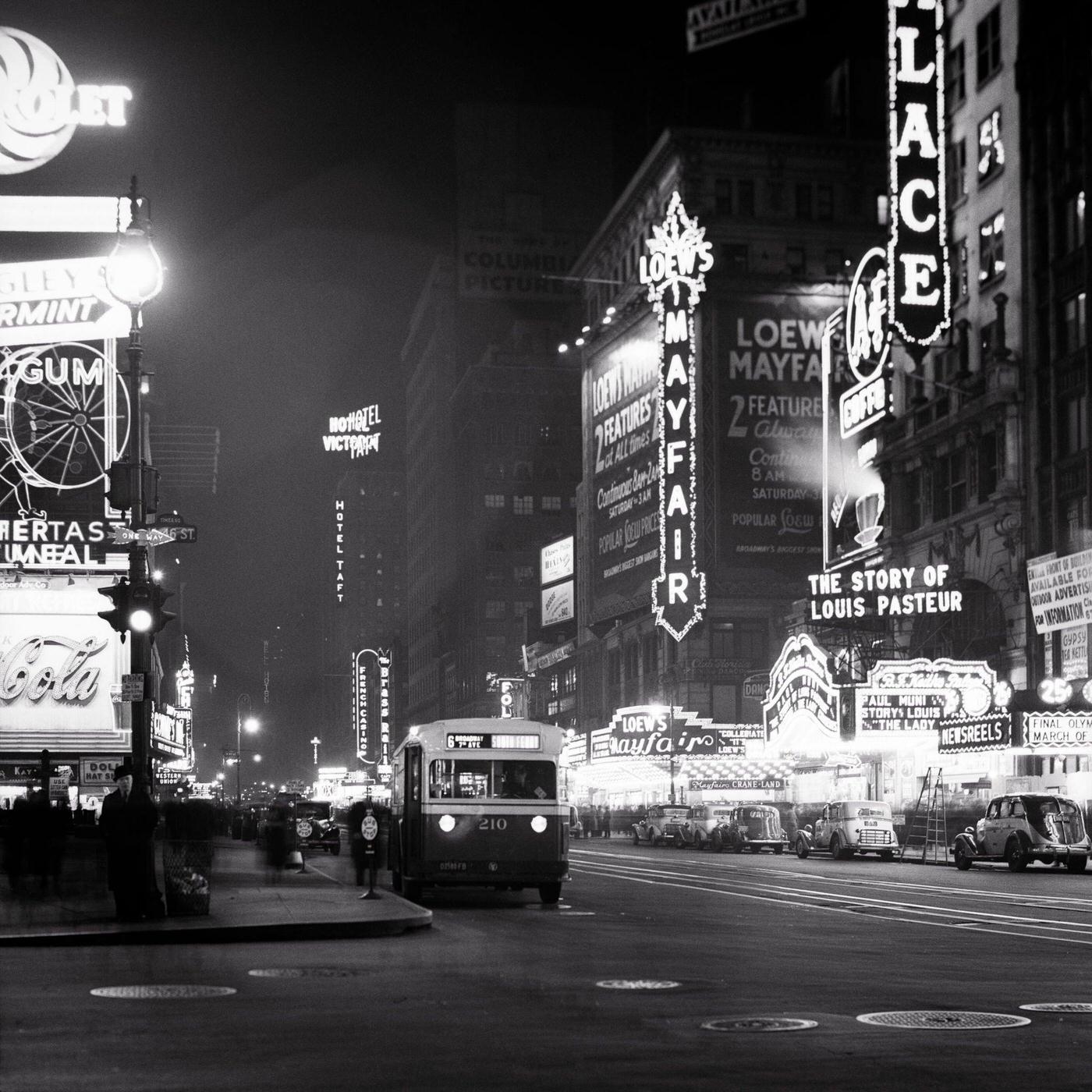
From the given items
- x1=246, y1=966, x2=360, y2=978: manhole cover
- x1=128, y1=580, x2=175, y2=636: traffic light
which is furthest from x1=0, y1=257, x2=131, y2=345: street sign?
x1=246, y1=966, x2=360, y2=978: manhole cover

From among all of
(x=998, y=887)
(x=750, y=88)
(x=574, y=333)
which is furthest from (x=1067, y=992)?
(x=574, y=333)

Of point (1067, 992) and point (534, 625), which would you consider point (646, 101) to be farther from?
point (1067, 992)

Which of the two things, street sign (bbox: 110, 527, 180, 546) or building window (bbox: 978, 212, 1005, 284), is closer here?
street sign (bbox: 110, 527, 180, 546)

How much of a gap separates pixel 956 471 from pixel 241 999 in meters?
56.9

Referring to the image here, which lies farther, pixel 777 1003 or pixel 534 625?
pixel 534 625

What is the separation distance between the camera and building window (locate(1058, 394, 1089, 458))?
5866cm

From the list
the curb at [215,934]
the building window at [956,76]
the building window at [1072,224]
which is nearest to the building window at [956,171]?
the building window at [956,76]

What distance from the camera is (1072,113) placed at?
197 ft

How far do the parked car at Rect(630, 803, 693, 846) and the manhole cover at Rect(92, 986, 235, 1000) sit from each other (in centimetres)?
5300

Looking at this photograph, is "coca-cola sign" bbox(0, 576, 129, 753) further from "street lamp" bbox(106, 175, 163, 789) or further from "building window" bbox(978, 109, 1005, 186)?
"street lamp" bbox(106, 175, 163, 789)

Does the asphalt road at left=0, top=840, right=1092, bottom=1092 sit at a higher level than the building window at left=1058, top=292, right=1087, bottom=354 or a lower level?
lower

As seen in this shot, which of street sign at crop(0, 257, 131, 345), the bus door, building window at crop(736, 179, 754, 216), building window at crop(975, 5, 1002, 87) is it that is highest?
building window at crop(736, 179, 754, 216)

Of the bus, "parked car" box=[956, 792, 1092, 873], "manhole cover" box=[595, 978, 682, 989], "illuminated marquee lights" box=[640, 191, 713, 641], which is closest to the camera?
"manhole cover" box=[595, 978, 682, 989]

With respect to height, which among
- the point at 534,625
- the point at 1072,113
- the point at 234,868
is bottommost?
the point at 234,868
